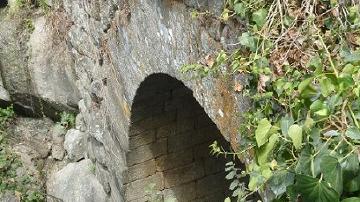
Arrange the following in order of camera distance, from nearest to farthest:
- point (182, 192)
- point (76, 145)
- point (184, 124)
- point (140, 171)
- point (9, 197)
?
point (184, 124) → point (140, 171) → point (182, 192) → point (76, 145) → point (9, 197)

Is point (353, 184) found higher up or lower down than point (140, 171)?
lower down

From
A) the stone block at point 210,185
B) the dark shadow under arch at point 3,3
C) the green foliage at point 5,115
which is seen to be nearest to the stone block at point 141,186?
the stone block at point 210,185

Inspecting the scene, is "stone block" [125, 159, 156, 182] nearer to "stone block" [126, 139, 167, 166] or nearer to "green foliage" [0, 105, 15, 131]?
"stone block" [126, 139, 167, 166]

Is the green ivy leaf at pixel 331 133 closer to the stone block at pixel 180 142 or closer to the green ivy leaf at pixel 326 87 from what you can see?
the green ivy leaf at pixel 326 87

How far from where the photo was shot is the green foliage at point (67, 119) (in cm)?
505

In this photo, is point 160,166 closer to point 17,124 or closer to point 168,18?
point 168,18

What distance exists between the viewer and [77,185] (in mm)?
4688

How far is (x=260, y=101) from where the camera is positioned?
1.81 metres

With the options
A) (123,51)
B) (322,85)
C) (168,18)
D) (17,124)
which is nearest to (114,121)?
(123,51)

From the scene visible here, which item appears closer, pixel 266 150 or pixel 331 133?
pixel 331 133

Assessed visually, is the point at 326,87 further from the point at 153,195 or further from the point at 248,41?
the point at 153,195

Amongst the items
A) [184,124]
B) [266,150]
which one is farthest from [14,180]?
[266,150]


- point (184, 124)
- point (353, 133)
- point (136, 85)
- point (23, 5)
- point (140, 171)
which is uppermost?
point (23, 5)

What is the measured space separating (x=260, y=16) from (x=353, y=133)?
0.62 metres
